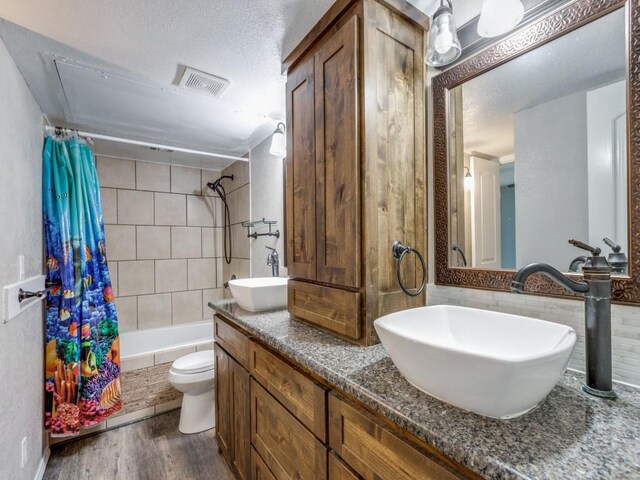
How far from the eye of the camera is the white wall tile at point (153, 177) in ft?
10.3

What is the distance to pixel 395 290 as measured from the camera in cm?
115

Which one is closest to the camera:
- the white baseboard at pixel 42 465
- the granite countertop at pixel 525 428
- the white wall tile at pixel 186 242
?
the granite countertop at pixel 525 428

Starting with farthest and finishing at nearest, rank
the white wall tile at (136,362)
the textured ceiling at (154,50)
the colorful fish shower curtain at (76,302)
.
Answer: the white wall tile at (136,362) → the colorful fish shower curtain at (76,302) → the textured ceiling at (154,50)

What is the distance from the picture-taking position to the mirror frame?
31.3 inches

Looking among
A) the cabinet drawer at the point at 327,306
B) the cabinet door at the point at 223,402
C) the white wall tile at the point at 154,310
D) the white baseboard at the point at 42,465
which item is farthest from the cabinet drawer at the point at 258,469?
the white wall tile at the point at 154,310

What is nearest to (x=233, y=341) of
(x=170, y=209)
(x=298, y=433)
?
(x=298, y=433)

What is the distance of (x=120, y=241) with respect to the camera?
3037 mm

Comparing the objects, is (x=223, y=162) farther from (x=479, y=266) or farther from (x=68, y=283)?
(x=479, y=266)

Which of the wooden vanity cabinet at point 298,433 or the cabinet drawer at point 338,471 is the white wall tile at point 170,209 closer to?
the wooden vanity cabinet at point 298,433

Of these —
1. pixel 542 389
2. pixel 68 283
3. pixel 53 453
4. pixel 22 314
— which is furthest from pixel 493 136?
pixel 53 453

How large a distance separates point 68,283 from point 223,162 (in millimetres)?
1830

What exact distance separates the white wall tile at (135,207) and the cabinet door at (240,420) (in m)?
2.23

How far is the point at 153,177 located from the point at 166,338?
5.60 ft

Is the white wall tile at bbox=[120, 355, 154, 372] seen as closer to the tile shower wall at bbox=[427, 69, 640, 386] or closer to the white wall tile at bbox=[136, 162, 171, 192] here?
the white wall tile at bbox=[136, 162, 171, 192]
